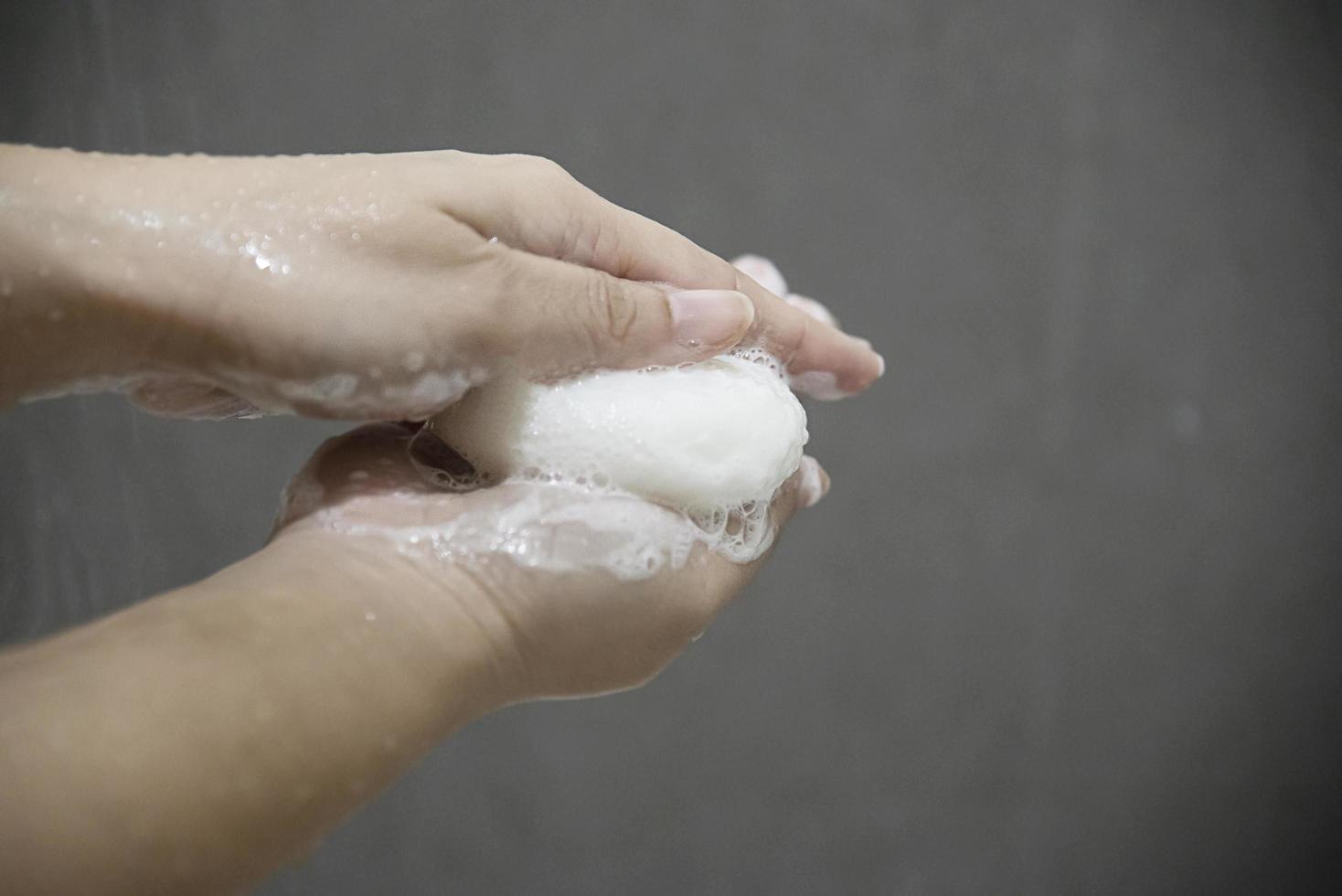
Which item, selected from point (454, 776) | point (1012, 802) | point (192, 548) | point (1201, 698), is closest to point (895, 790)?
point (1012, 802)

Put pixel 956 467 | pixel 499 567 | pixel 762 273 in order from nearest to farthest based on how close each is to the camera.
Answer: pixel 499 567 < pixel 762 273 < pixel 956 467

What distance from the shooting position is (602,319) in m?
0.51

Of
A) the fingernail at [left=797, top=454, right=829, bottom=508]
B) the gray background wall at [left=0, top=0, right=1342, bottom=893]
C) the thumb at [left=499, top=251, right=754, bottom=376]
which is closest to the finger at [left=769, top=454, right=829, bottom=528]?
the fingernail at [left=797, top=454, right=829, bottom=508]

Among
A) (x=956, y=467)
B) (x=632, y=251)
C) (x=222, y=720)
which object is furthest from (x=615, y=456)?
(x=956, y=467)

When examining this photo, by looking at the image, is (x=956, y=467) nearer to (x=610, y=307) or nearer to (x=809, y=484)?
(x=809, y=484)

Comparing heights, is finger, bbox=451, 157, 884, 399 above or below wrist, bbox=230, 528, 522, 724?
above

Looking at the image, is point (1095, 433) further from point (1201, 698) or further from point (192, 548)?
point (192, 548)

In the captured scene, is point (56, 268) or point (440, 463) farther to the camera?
point (440, 463)

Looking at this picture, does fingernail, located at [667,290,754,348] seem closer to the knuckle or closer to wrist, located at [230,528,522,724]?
the knuckle

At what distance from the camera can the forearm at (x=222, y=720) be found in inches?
12.8

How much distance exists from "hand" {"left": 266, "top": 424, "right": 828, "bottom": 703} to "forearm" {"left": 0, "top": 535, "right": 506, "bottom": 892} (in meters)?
0.01

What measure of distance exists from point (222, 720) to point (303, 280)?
0.57 feet

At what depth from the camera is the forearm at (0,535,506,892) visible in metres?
0.33

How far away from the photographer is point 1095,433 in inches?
41.8
